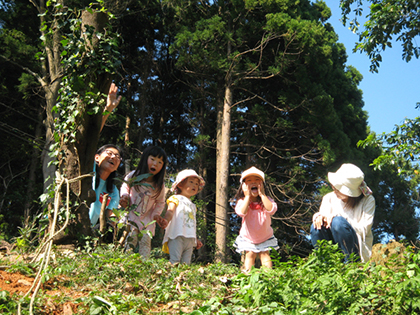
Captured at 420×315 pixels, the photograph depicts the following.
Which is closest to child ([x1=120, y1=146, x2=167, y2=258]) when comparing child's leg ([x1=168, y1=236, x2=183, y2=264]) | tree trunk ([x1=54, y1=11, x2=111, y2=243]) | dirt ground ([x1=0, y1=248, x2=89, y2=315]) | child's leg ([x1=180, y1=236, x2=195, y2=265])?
child's leg ([x1=168, y1=236, x2=183, y2=264])

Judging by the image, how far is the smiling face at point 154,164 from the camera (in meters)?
4.57

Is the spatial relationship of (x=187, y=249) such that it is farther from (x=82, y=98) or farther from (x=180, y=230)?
(x=82, y=98)

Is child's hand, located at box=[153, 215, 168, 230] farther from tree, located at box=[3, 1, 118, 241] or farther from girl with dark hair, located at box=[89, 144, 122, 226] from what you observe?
tree, located at box=[3, 1, 118, 241]

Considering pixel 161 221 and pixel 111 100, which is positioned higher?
pixel 111 100

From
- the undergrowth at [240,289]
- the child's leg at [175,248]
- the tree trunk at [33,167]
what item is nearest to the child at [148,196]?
the child's leg at [175,248]

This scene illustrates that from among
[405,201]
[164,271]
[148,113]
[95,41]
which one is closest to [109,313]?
[164,271]

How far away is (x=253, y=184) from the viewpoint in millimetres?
4652

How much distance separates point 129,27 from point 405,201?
15.9 m

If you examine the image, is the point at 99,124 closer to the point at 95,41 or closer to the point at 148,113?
the point at 95,41

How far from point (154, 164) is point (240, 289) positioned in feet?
8.06

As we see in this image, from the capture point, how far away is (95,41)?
12.0 ft

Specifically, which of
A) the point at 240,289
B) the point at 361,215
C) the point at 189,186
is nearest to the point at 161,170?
the point at 189,186

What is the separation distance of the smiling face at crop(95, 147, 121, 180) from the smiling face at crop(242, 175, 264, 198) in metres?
1.49

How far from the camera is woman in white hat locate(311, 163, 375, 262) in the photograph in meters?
3.98
